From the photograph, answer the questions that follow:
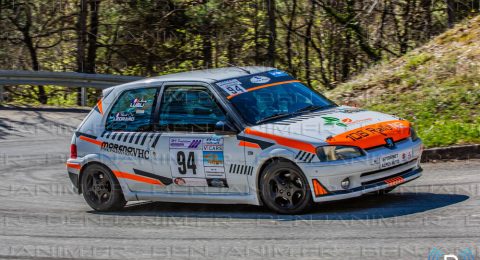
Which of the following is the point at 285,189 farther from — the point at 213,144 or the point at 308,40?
the point at 308,40

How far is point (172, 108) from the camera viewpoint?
31.4 ft

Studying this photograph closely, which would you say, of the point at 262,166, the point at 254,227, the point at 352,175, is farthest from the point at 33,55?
the point at 352,175

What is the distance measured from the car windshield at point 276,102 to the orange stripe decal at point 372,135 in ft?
3.06

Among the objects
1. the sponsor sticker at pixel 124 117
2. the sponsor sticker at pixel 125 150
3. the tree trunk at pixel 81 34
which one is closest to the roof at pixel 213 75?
the sponsor sticker at pixel 124 117

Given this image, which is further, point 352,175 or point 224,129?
point 224,129

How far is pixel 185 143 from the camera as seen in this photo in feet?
30.2

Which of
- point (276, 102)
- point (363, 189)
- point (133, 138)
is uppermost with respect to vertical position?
point (276, 102)

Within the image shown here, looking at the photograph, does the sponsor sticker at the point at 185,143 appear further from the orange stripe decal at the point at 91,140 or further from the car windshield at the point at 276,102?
the orange stripe decal at the point at 91,140

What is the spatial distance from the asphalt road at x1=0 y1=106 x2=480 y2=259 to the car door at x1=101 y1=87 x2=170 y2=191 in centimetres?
45

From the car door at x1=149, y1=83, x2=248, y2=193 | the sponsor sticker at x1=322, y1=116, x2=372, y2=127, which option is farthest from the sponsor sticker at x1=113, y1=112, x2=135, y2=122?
the sponsor sticker at x1=322, y1=116, x2=372, y2=127

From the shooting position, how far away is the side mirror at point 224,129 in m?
8.91

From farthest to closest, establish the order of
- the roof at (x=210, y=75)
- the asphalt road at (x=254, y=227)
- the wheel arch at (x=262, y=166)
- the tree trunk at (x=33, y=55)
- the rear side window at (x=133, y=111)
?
the tree trunk at (x=33, y=55)
the rear side window at (x=133, y=111)
the roof at (x=210, y=75)
the wheel arch at (x=262, y=166)
the asphalt road at (x=254, y=227)

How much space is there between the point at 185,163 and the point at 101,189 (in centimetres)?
155

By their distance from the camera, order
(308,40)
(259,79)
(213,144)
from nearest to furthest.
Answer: (213,144)
(259,79)
(308,40)
